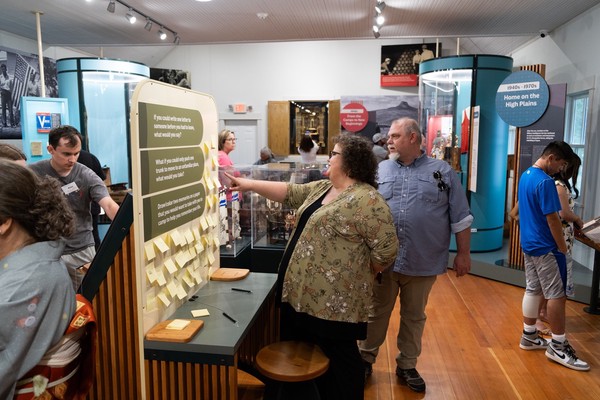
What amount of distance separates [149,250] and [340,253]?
88 centimetres

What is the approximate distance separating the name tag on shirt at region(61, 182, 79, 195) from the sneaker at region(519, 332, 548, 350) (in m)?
3.37

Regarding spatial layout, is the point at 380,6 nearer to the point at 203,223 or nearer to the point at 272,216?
the point at 272,216

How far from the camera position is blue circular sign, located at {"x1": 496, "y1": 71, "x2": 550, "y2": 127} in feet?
15.3

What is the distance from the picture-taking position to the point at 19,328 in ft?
4.42

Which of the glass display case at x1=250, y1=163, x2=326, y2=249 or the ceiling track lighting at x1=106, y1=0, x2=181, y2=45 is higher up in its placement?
the ceiling track lighting at x1=106, y1=0, x2=181, y2=45

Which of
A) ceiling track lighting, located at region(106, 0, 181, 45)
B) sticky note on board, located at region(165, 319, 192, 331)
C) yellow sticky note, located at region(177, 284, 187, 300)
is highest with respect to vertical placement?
ceiling track lighting, located at region(106, 0, 181, 45)

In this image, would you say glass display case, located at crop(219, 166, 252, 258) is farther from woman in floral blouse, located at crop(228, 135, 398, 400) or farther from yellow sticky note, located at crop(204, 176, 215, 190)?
woman in floral blouse, located at crop(228, 135, 398, 400)

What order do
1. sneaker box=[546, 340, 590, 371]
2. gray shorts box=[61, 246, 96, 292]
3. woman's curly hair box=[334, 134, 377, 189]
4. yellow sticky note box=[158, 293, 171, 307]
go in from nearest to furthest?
yellow sticky note box=[158, 293, 171, 307] → woman's curly hair box=[334, 134, 377, 189] → gray shorts box=[61, 246, 96, 292] → sneaker box=[546, 340, 590, 371]

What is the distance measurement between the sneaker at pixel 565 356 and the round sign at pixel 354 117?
7.08 meters

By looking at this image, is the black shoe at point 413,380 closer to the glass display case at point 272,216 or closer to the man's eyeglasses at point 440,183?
the man's eyeglasses at point 440,183

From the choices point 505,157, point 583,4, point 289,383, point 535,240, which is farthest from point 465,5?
point 289,383

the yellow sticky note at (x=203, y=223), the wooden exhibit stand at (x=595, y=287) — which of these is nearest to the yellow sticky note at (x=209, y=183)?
the yellow sticky note at (x=203, y=223)

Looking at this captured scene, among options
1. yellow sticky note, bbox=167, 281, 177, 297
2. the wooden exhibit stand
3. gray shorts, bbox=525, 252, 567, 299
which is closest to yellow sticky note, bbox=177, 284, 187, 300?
yellow sticky note, bbox=167, 281, 177, 297

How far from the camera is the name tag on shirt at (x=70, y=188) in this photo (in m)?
2.92
